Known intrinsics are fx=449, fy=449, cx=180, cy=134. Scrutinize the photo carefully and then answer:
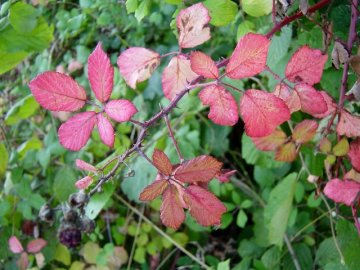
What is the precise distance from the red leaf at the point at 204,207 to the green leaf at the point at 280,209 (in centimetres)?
47

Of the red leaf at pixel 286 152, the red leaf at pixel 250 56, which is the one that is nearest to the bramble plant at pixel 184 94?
the red leaf at pixel 250 56

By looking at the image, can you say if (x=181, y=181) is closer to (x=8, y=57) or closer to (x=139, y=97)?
(x=8, y=57)

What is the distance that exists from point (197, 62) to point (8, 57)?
516 millimetres

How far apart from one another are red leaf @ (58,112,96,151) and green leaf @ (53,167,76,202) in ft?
1.83

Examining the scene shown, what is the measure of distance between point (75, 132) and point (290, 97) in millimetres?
230

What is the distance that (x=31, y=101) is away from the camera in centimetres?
101

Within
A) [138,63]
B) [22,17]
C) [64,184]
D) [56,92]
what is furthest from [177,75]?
[64,184]

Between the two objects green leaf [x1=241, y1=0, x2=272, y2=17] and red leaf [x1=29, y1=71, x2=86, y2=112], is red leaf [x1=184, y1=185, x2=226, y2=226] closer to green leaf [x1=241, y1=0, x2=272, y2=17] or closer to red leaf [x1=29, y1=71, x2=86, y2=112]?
red leaf [x1=29, y1=71, x2=86, y2=112]

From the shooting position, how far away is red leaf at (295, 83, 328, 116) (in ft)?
1.55

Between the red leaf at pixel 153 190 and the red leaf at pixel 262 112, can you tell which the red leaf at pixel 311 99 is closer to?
the red leaf at pixel 262 112

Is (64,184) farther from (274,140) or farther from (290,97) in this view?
(290,97)

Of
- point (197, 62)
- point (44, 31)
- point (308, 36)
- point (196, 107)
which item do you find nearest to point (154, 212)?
point (196, 107)

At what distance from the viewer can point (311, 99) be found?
0.47m

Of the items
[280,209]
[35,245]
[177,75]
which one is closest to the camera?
[177,75]
